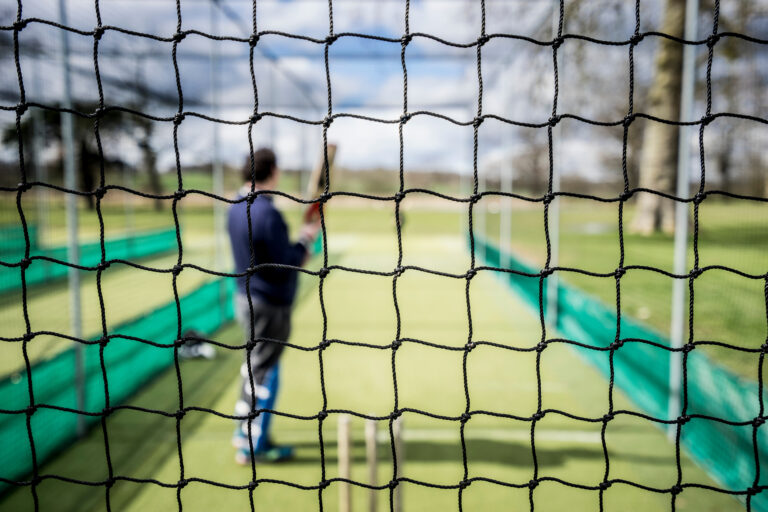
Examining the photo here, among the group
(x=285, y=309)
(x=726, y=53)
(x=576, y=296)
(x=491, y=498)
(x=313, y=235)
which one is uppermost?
(x=726, y=53)

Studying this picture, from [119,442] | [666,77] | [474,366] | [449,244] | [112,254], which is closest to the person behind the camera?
[119,442]

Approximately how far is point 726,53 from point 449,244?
26.2 ft

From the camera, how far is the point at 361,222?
1803 centimetres

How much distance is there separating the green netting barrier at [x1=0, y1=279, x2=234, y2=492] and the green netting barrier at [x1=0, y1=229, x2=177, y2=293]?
893 millimetres

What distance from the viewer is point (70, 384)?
8.98 feet

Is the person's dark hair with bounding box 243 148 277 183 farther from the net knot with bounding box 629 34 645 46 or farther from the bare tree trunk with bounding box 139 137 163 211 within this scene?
the bare tree trunk with bounding box 139 137 163 211

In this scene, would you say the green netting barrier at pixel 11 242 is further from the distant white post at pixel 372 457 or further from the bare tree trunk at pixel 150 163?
the distant white post at pixel 372 457

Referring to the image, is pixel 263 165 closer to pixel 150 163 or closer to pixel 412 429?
pixel 412 429

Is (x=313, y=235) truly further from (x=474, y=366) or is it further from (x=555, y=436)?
(x=474, y=366)

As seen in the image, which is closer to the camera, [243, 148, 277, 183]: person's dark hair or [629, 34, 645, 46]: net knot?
[629, 34, 645, 46]: net knot

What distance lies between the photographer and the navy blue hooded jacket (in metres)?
2.30

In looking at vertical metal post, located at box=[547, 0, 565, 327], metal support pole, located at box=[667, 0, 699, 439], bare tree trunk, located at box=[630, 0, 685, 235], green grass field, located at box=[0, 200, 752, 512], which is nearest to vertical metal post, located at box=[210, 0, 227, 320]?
green grass field, located at box=[0, 200, 752, 512]

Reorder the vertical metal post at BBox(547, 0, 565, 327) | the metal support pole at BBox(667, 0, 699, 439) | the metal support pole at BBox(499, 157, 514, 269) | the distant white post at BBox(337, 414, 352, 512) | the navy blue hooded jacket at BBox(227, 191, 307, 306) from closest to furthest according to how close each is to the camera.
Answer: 1. the distant white post at BBox(337, 414, 352, 512)
2. the navy blue hooded jacket at BBox(227, 191, 307, 306)
3. the metal support pole at BBox(667, 0, 699, 439)
4. the vertical metal post at BBox(547, 0, 565, 327)
5. the metal support pole at BBox(499, 157, 514, 269)

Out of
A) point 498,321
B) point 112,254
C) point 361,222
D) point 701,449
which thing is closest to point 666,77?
point 498,321
